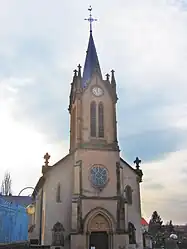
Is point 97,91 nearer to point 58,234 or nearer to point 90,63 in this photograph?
point 90,63

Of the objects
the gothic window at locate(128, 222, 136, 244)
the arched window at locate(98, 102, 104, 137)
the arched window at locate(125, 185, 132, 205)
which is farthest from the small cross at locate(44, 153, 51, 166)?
the gothic window at locate(128, 222, 136, 244)

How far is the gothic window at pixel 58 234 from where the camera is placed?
1223 inches

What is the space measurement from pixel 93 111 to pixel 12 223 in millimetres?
14591

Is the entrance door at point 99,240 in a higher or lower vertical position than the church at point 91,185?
lower

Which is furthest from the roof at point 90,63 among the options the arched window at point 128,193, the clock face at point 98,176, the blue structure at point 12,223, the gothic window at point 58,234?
the blue structure at point 12,223

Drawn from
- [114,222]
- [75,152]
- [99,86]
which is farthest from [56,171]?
[99,86]

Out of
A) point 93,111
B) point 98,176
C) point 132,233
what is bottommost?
point 132,233

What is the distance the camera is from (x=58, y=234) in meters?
31.4

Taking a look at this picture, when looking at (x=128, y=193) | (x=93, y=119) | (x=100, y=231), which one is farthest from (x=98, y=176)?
(x=93, y=119)

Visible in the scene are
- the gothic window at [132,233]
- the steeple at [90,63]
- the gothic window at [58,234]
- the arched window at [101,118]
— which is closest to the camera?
the gothic window at [58,234]

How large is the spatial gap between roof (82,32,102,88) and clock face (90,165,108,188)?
8979 mm

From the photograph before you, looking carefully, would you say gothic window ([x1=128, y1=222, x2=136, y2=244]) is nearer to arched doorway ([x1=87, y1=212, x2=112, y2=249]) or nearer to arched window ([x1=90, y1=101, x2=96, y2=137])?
arched doorway ([x1=87, y1=212, x2=112, y2=249])

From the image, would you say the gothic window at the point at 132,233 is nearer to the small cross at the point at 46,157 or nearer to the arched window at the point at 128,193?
the arched window at the point at 128,193

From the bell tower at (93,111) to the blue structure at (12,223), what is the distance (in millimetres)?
8781
